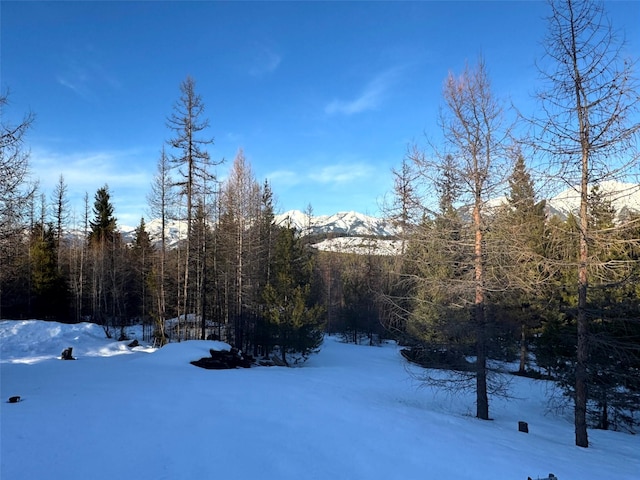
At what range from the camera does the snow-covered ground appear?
206 inches

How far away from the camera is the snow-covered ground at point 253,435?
17.2 ft

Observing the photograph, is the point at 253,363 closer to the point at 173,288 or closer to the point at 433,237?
the point at 433,237

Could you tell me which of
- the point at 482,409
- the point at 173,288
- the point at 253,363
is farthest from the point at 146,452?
the point at 173,288

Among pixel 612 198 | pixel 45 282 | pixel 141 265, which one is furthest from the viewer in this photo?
pixel 141 265

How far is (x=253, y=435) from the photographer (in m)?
6.49

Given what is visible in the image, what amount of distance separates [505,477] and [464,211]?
6.65 meters

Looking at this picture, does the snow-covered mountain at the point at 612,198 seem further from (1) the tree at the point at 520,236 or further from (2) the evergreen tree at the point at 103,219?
(2) the evergreen tree at the point at 103,219

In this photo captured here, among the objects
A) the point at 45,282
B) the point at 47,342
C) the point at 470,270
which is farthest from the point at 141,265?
the point at 470,270

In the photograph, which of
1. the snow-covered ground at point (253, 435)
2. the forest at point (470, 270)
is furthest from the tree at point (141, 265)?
the snow-covered ground at point (253, 435)

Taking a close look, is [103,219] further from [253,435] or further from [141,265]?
[253,435]

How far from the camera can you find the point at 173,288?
99.0ft

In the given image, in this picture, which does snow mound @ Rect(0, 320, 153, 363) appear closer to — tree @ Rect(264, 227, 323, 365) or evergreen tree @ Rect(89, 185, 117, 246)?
tree @ Rect(264, 227, 323, 365)

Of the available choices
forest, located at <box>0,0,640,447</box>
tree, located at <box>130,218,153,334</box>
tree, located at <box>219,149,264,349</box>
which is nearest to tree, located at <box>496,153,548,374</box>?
forest, located at <box>0,0,640,447</box>

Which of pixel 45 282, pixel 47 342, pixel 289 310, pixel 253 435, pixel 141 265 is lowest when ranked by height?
pixel 47 342
